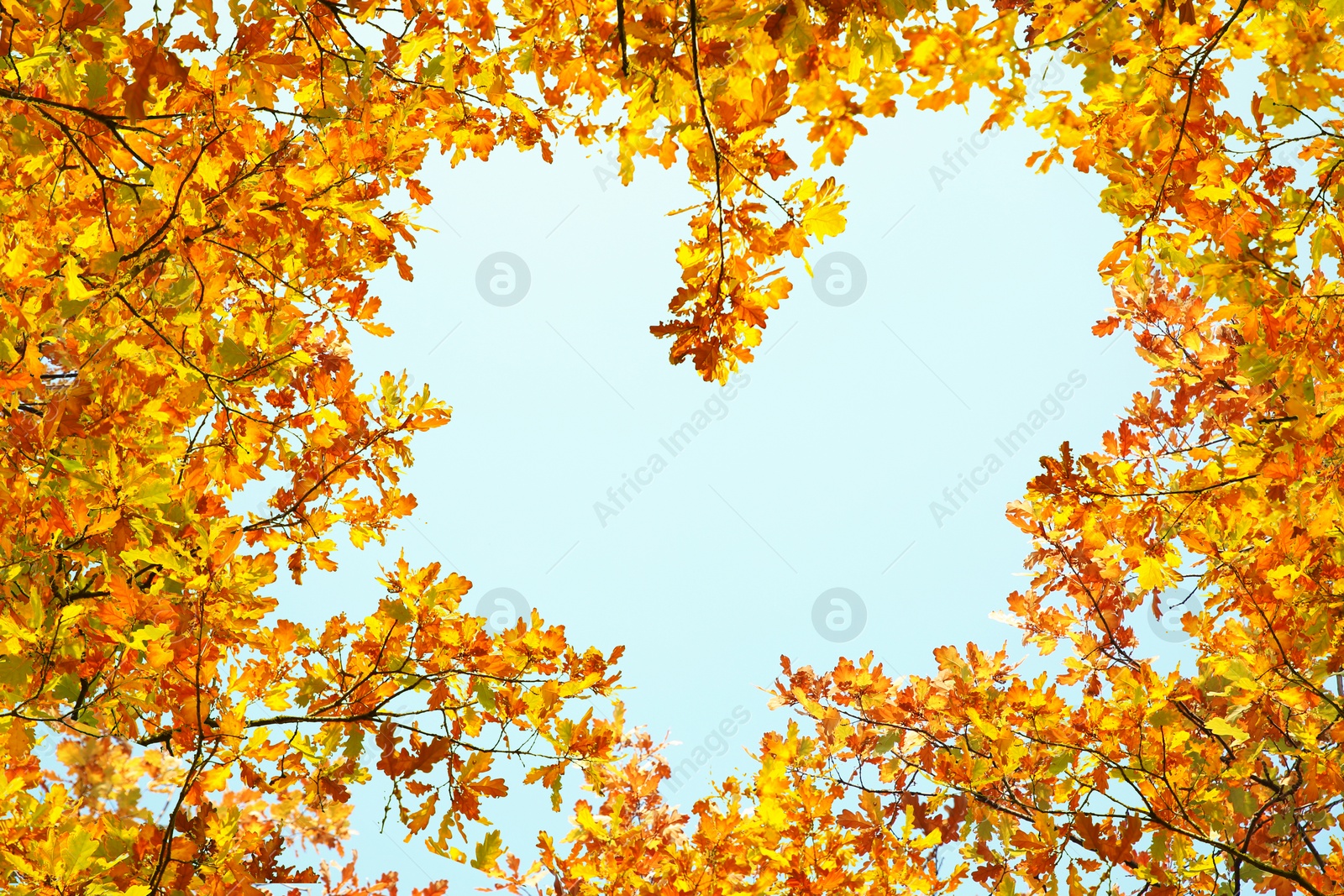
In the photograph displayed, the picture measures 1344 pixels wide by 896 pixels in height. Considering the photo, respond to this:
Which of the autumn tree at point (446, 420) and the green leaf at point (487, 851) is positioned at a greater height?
the autumn tree at point (446, 420)

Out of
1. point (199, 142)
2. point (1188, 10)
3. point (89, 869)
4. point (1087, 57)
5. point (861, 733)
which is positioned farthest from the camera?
point (861, 733)

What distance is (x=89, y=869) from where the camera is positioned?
179 centimetres

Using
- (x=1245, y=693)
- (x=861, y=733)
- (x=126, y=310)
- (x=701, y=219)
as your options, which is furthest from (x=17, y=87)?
(x=1245, y=693)

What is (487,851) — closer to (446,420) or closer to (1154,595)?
(446,420)

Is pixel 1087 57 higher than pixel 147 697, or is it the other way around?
pixel 1087 57

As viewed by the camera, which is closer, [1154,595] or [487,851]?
[487,851]

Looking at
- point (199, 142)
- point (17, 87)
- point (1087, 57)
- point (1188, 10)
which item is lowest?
point (1087, 57)

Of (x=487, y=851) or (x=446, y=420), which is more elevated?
(x=446, y=420)

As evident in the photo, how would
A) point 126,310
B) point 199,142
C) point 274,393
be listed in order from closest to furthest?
point 126,310
point 199,142
point 274,393

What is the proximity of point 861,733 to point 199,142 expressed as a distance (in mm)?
3445

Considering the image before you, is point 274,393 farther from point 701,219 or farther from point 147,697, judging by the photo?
point 701,219

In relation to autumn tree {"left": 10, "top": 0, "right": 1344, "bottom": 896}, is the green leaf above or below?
below

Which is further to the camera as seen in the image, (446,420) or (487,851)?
(446,420)

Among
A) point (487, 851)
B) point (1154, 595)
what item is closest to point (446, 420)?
point (487, 851)
